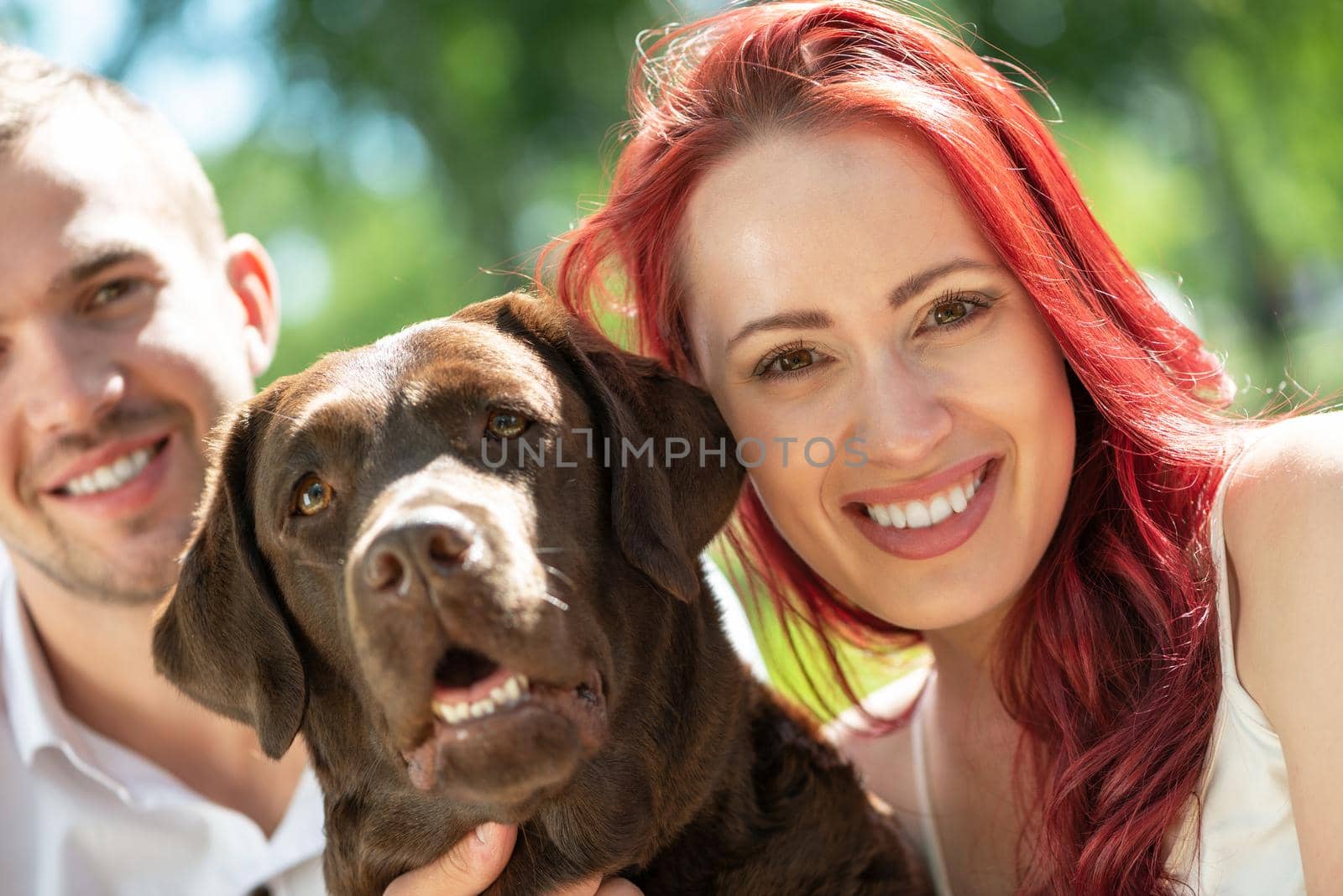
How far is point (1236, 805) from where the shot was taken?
252cm

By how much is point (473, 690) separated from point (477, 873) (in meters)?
0.58

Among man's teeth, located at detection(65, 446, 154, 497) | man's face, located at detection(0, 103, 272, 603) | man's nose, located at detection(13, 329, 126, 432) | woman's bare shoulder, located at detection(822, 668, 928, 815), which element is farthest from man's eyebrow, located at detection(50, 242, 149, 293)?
woman's bare shoulder, located at detection(822, 668, 928, 815)

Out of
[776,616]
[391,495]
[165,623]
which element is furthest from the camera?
[776,616]

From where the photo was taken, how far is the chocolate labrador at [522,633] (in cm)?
221

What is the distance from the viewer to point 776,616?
3.68 m

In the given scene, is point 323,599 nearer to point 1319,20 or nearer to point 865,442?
point 865,442

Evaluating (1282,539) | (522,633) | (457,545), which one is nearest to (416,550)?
(457,545)

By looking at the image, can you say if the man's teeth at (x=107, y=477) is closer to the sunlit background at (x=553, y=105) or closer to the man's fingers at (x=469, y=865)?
the man's fingers at (x=469, y=865)

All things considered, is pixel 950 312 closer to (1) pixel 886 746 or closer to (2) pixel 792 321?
(2) pixel 792 321

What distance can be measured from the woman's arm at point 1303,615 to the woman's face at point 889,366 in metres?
0.50

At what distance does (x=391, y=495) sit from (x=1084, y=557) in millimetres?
1738

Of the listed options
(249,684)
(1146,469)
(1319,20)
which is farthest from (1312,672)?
(1319,20)

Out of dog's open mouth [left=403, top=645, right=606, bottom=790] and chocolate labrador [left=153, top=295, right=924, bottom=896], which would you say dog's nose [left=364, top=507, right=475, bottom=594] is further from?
dog's open mouth [left=403, top=645, right=606, bottom=790]

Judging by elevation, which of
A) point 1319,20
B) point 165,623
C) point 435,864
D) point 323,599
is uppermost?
point 323,599
